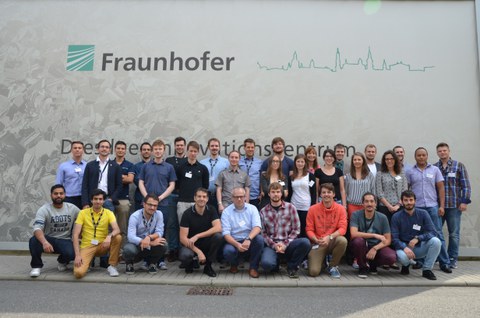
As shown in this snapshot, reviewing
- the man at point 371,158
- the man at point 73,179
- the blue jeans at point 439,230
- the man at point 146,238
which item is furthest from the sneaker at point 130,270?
the blue jeans at point 439,230

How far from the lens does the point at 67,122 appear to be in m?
7.68

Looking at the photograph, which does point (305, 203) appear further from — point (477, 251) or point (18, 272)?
point (18, 272)

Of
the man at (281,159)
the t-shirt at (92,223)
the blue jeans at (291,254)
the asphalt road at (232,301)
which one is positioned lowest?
the asphalt road at (232,301)

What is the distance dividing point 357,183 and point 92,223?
13.5 feet

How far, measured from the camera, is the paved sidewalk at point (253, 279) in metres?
4.93

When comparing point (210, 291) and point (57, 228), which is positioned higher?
point (57, 228)

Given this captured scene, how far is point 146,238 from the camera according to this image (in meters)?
5.30

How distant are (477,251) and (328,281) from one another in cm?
383

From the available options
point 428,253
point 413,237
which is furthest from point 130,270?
point 428,253

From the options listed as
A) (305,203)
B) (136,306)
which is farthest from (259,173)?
(136,306)

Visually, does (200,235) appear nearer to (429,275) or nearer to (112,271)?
(112,271)

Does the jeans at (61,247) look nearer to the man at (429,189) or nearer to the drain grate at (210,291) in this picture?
the drain grate at (210,291)

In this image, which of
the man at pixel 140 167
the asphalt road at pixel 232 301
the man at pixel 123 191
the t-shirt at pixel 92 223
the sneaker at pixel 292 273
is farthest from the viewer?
the man at pixel 140 167

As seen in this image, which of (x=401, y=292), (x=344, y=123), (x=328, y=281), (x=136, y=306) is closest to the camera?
(x=136, y=306)
